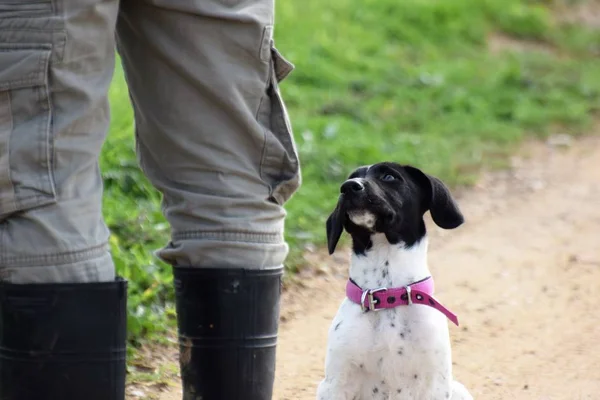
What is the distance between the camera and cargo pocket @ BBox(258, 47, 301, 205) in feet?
9.20

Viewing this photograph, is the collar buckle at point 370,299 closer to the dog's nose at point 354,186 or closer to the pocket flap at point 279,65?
the dog's nose at point 354,186

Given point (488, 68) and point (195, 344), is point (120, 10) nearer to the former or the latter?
point (195, 344)

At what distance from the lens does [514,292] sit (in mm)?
4875

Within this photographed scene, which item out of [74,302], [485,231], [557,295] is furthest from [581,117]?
[74,302]

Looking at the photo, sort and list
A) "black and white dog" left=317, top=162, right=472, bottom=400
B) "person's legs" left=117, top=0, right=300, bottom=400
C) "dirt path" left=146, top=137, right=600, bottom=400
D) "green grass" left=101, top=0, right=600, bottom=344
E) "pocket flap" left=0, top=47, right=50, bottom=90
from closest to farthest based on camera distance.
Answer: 1. "pocket flap" left=0, top=47, right=50, bottom=90
2. "person's legs" left=117, top=0, right=300, bottom=400
3. "black and white dog" left=317, top=162, right=472, bottom=400
4. "dirt path" left=146, top=137, right=600, bottom=400
5. "green grass" left=101, top=0, right=600, bottom=344

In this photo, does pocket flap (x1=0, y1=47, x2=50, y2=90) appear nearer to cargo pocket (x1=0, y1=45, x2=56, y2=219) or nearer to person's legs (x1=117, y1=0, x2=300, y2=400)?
cargo pocket (x1=0, y1=45, x2=56, y2=219)

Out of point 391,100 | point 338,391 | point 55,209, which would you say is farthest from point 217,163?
point 391,100

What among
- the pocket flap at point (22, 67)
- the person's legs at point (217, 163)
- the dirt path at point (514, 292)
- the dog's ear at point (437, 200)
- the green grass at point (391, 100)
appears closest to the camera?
the pocket flap at point (22, 67)

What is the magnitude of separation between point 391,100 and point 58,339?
223 inches

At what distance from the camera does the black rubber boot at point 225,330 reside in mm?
2762

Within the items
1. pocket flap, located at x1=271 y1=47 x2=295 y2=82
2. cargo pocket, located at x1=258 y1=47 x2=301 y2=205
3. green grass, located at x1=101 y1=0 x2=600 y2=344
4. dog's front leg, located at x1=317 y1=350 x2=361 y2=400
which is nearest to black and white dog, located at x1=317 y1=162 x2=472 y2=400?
dog's front leg, located at x1=317 y1=350 x2=361 y2=400

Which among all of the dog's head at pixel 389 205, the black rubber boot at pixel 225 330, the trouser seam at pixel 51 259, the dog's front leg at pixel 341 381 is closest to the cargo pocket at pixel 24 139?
the trouser seam at pixel 51 259

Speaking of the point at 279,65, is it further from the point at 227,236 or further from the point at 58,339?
the point at 58,339

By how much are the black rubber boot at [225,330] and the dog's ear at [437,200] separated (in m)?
0.43
